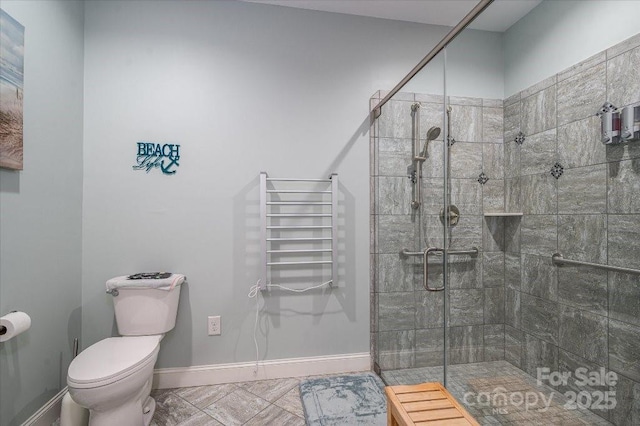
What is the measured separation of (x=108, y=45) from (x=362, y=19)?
1781 mm

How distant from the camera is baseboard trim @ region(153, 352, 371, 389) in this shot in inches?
81.9

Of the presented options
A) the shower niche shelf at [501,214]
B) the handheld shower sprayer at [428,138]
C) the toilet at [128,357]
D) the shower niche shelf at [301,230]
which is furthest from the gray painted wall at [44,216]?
the shower niche shelf at [501,214]

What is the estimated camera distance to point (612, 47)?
1.13 meters

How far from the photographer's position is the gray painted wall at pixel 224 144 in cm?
203

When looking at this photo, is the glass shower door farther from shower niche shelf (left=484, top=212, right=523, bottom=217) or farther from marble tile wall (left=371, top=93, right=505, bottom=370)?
shower niche shelf (left=484, top=212, right=523, bottom=217)

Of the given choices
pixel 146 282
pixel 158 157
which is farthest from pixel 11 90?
pixel 146 282

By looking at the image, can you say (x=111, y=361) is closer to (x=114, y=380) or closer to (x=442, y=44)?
(x=114, y=380)

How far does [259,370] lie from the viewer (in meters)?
2.17

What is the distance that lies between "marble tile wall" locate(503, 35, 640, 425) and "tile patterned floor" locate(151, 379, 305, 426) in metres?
1.29

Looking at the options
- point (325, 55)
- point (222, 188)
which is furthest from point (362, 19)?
point (222, 188)

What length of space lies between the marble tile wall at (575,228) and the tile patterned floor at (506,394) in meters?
0.05

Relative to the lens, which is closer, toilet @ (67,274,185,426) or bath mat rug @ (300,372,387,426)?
toilet @ (67,274,185,426)

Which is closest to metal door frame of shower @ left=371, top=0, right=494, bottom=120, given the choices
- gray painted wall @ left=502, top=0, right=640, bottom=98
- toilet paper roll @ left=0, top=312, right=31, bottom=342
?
gray painted wall @ left=502, top=0, right=640, bottom=98

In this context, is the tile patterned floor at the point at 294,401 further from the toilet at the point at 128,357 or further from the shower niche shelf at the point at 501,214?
the shower niche shelf at the point at 501,214
